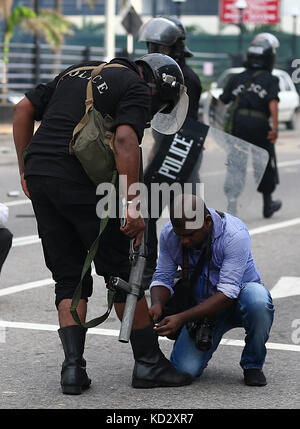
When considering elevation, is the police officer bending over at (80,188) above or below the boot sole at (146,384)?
above

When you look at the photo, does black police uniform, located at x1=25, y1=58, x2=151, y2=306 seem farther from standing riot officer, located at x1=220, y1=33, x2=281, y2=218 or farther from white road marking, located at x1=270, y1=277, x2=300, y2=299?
standing riot officer, located at x1=220, y1=33, x2=281, y2=218

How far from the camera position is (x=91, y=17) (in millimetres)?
60719

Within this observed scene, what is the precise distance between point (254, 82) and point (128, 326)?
6764 mm

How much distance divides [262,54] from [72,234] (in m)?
6.48

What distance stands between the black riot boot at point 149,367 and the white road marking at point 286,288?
249 cm

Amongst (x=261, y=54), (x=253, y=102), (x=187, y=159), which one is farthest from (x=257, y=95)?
(x=187, y=159)

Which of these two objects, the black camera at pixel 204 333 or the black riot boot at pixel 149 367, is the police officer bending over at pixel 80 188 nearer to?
the black riot boot at pixel 149 367

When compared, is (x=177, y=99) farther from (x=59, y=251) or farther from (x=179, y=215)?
(x=59, y=251)

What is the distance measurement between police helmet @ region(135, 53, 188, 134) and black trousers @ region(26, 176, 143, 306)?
0.57 meters

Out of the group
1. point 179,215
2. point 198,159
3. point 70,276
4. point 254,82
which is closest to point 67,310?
point 70,276

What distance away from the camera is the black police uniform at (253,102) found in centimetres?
1160

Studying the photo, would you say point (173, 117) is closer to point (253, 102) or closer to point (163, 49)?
point (163, 49)

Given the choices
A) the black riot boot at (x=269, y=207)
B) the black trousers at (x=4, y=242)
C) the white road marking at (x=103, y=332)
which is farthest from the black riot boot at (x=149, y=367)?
the black riot boot at (x=269, y=207)

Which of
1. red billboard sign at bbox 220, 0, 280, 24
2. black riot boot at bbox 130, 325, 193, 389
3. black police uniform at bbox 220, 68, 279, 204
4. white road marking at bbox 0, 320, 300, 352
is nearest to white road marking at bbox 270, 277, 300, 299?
white road marking at bbox 0, 320, 300, 352
